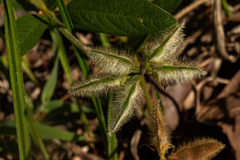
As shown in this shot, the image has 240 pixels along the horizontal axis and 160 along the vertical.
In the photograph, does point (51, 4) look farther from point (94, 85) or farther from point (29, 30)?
point (94, 85)

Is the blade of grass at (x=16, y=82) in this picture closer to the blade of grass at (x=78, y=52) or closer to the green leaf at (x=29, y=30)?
the green leaf at (x=29, y=30)

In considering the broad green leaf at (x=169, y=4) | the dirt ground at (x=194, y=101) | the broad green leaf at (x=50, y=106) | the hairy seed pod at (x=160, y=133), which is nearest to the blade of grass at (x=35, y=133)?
the dirt ground at (x=194, y=101)

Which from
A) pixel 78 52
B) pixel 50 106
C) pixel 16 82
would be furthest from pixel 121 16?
pixel 50 106

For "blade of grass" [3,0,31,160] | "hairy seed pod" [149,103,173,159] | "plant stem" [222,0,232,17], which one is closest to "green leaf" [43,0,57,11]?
"blade of grass" [3,0,31,160]

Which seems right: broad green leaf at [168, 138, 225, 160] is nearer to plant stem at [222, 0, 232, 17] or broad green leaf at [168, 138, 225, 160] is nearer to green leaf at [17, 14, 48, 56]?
green leaf at [17, 14, 48, 56]

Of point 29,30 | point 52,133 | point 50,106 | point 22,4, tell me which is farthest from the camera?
point 50,106

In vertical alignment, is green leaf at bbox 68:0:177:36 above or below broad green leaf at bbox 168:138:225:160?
above
